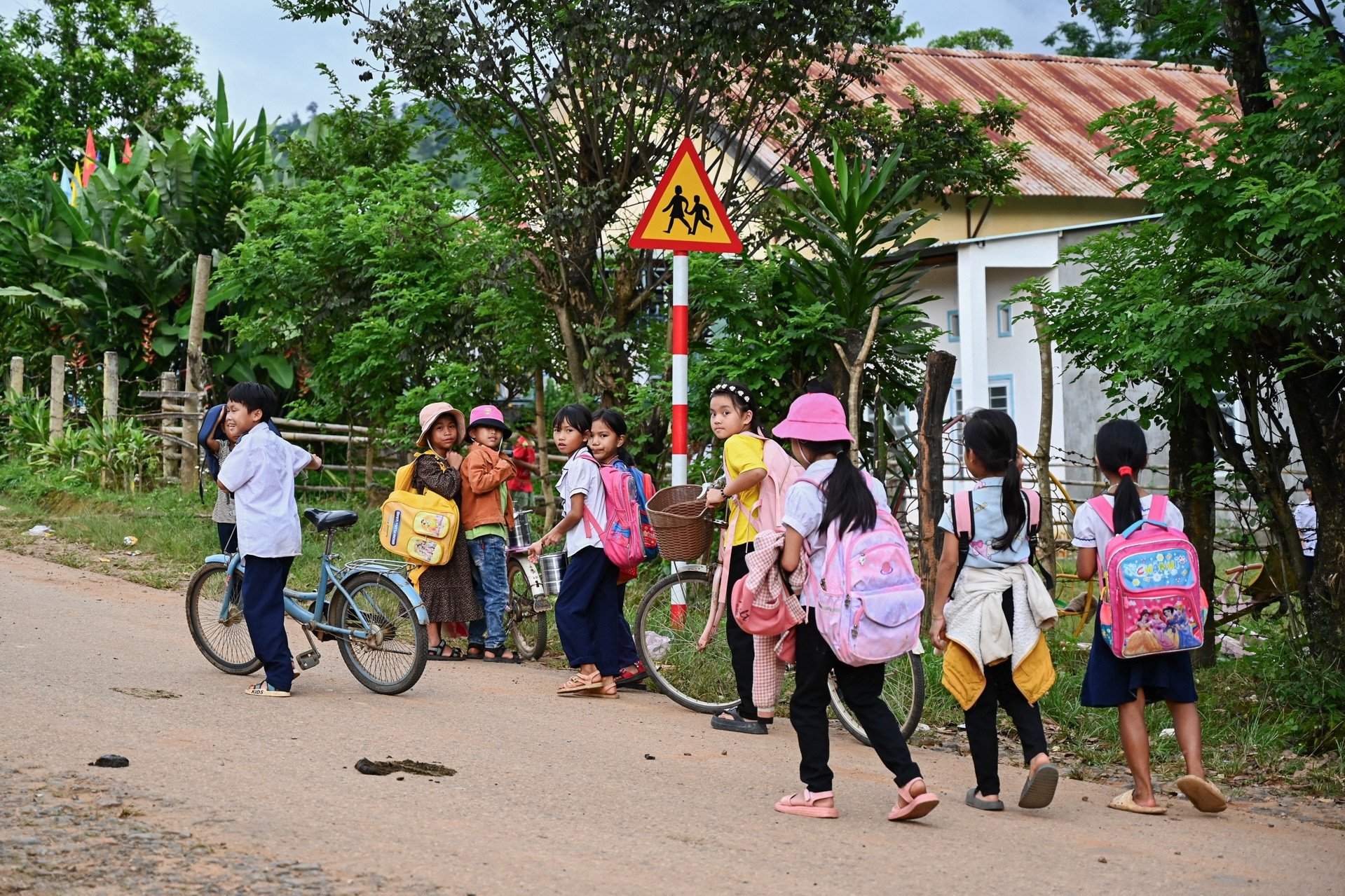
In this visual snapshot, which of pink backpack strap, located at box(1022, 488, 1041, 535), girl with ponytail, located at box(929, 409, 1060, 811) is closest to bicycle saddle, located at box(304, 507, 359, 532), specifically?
girl with ponytail, located at box(929, 409, 1060, 811)

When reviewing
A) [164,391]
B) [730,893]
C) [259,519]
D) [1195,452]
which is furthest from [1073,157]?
[730,893]

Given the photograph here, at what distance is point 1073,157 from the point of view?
2230 cm

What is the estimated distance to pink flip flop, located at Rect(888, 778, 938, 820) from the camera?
16.9ft

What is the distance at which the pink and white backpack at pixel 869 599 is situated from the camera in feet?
16.8

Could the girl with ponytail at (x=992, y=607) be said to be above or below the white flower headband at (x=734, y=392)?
below

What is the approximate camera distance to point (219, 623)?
7.70 m

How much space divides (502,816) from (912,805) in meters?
1.50

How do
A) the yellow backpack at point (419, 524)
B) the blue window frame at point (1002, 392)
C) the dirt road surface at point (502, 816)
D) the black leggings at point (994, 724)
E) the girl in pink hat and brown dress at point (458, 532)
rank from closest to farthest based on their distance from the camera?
the dirt road surface at point (502, 816) < the black leggings at point (994, 724) < the yellow backpack at point (419, 524) < the girl in pink hat and brown dress at point (458, 532) < the blue window frame at point (1002, 392)

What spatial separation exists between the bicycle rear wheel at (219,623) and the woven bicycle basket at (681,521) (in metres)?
Result: 2.33

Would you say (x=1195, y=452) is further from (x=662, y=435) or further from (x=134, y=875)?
(x=134, y=875)

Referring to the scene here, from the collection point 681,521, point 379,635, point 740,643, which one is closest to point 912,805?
point 740,643

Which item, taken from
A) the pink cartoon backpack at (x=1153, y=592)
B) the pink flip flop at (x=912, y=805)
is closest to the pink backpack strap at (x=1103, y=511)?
the pink cartoon backpack at (x=1153, y=592)

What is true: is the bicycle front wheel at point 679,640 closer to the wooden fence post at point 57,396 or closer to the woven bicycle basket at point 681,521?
the woven bicycle basket at point 681,521

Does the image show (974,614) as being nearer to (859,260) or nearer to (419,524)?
(419,524)
